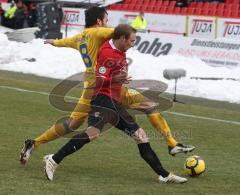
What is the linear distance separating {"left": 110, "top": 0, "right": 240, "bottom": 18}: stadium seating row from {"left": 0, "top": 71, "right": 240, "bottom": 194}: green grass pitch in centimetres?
1432

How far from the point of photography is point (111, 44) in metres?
8.24

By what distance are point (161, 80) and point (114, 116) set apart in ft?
36.8

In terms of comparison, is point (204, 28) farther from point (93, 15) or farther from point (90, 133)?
point (90, 133)

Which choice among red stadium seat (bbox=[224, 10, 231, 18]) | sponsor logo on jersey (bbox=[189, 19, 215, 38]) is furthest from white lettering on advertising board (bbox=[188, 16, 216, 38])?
red stadium seat (bbox=[224, 10, 231, 18])

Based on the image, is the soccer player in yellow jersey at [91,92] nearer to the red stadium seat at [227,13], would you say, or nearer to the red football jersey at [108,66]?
the red football jersey at [108,66]

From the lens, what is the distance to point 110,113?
8227mm

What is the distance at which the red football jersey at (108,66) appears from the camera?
820 centimetres

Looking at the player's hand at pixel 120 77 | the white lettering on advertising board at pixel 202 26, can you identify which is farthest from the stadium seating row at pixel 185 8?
the player's hand at pixel 120 77

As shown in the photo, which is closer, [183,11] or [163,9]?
[183,11]

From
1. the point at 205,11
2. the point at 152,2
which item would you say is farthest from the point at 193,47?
the point at 152,2

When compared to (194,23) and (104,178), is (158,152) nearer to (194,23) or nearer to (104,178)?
(104,178)

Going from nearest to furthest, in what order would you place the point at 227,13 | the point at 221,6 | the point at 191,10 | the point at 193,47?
the point at 193,47
the point at 227,13
the point at 221,6
the point at 191,10

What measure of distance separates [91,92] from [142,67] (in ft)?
39.8

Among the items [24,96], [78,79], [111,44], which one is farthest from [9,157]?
[78,79]
